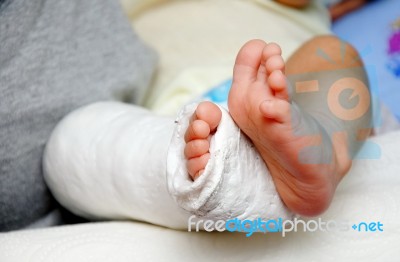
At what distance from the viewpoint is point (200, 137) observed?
1.49 feet

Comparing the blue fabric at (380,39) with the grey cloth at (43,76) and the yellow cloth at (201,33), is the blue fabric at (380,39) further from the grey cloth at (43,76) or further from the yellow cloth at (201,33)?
the grey cloth at (43,76)

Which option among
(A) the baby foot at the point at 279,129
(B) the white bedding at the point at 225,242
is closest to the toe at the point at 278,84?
(A) the baby foot at the point at 279,129

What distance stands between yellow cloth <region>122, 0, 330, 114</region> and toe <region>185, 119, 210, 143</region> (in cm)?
30

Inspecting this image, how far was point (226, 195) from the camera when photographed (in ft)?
1.51

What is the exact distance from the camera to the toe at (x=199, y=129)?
0.45 m

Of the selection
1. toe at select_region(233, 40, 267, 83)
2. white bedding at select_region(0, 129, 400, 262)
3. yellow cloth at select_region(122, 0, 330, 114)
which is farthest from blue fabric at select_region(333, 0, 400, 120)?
toe at select_region(233, 40, 267, 83)

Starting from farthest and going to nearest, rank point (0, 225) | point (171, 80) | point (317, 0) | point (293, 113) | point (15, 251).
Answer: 1. point (317, 0)
2. point (171, 80)
3. point (0, 225)
4. point (15, 251)
5. point (293, 113)

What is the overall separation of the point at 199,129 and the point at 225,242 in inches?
5.8

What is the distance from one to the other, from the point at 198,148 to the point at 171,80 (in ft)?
1.22

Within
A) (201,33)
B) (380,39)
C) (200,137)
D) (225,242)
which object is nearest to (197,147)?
(200,137)

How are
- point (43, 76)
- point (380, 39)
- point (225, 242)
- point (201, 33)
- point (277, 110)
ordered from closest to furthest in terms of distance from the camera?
point (277, 110), point (225, 242), point (43, 76), point (201, 33), point (380, 39)

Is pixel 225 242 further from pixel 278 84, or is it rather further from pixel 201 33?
pixel 201 33

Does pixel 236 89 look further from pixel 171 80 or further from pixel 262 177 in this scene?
pixel 171 80

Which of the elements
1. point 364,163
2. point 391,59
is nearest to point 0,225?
point 364,163
